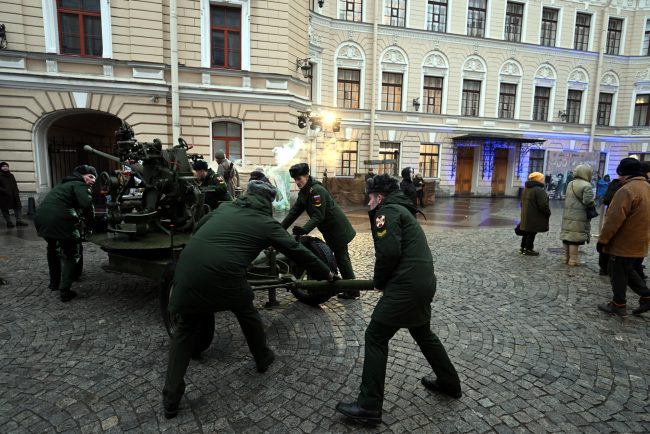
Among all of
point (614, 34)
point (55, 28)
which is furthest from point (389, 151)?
point (614, 34)

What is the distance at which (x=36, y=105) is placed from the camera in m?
13.1

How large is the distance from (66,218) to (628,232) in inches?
283

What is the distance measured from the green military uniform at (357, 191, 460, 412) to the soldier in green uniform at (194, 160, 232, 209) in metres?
3.52

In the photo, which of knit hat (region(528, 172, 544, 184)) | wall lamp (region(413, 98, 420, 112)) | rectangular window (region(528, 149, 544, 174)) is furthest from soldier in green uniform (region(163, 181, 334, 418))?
rectangular window (region(528, 149, 544, 174))

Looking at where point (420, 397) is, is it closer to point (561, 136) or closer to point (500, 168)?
point (500, 168)

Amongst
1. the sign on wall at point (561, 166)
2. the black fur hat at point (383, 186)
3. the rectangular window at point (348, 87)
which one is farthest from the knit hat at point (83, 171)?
the sign on wall at point (561, 166)

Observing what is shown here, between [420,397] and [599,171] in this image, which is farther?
[599,171]

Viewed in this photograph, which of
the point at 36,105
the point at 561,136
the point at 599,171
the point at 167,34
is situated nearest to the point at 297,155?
the point at 167,34

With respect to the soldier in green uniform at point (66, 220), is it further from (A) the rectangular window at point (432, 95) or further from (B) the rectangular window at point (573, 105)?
(B) the rectangular window at point (573, 105)

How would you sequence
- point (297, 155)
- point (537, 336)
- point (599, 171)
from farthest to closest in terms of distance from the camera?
point (599, 171)
point (297, 155)
point (537, 336)

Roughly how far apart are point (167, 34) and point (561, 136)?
2384 cm

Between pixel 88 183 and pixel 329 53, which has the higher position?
pixel 329 53

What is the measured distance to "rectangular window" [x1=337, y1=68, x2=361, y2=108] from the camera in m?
21.9

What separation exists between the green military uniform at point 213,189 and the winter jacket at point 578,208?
6.17 metres
